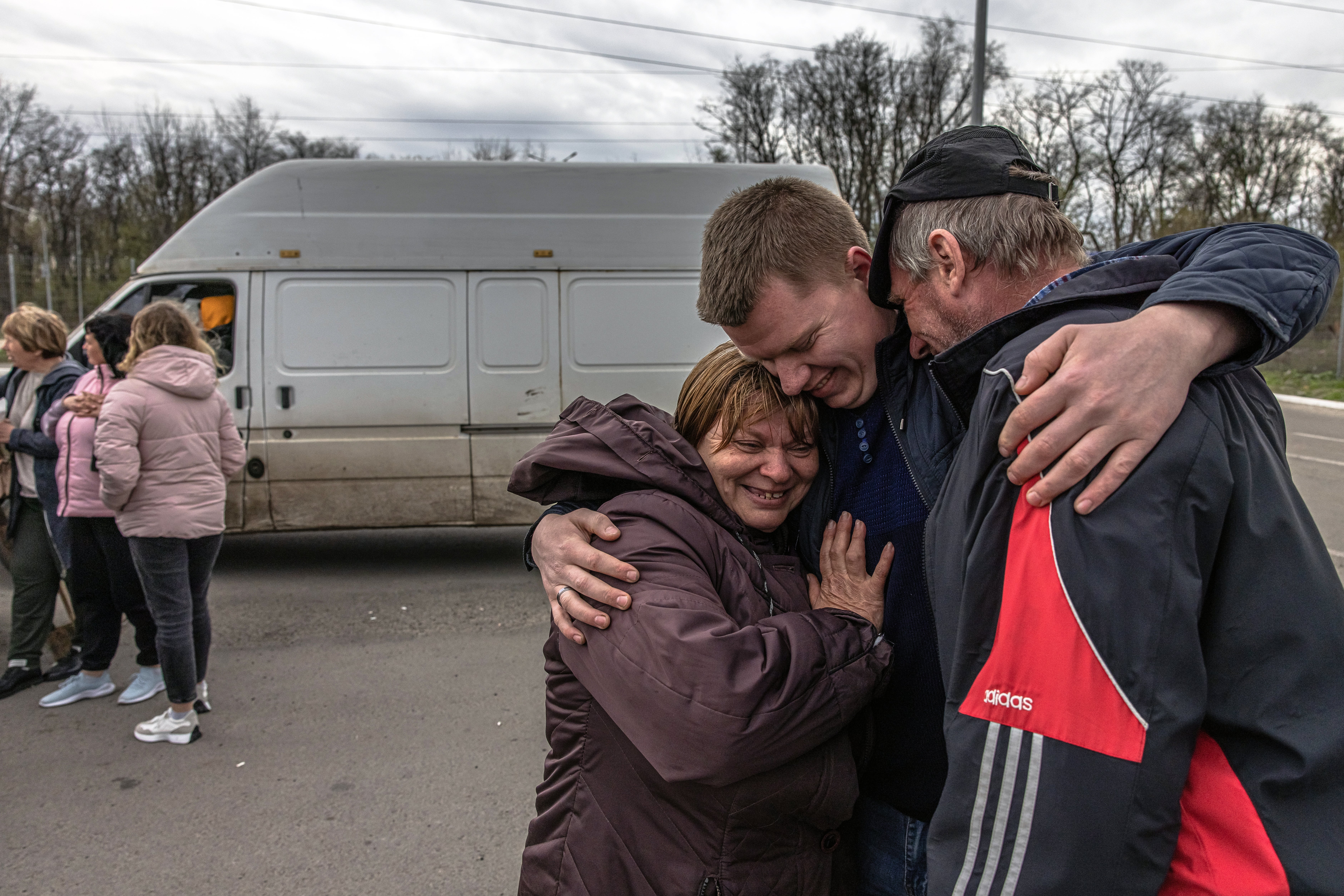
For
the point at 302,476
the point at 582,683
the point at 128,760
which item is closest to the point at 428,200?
the point at 302,476

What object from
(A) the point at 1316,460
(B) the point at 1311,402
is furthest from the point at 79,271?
(B) the point at 1311,402

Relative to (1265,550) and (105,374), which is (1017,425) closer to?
(1265,550)

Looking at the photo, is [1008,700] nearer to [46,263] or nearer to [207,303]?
[207,303]

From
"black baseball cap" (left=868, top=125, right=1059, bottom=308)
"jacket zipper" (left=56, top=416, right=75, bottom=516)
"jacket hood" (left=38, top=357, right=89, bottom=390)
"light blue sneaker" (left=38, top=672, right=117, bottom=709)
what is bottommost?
"light blue sneaker" (left=38, top=672, right=117, bottom=709)

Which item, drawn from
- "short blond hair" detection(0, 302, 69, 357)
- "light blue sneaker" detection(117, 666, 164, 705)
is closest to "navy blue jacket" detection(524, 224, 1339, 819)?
"light blue sneaker" detection(117, 666, 164, 705)

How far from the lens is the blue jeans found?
159cm

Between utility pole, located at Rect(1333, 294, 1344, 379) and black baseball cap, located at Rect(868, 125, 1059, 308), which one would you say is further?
utility pole, located at Rect(1333, 294, 1344, 379)

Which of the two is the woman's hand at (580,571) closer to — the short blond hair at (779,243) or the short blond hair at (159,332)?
the short blond hair at (779,243)

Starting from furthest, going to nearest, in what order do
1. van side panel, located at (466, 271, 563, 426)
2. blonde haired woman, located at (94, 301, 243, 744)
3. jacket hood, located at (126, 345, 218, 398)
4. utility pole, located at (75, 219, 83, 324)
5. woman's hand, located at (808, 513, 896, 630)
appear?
utility pole, located at (75, 219, 83, 324) < van side panel, located at (466, 271, 563, 426) < jacket hood, located at (126, 345, 218, 398) < blonde haired woman, located at (94, 301, 243, 744) < woman's hand, located at (808, 513, 896, 630)

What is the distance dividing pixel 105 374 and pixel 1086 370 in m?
5.08

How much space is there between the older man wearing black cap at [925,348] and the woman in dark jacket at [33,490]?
4307mm

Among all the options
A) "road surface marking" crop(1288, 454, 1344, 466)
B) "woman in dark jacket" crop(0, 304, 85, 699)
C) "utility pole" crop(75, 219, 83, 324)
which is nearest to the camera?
"woman in dark jacket" crop(0, 304, 85, 699)

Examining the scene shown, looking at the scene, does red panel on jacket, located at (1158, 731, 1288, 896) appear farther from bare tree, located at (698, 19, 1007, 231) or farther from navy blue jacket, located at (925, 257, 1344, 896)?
bare tree, located at (698, 19, 1007, 231)

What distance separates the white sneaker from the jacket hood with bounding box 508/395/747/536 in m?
3.38
